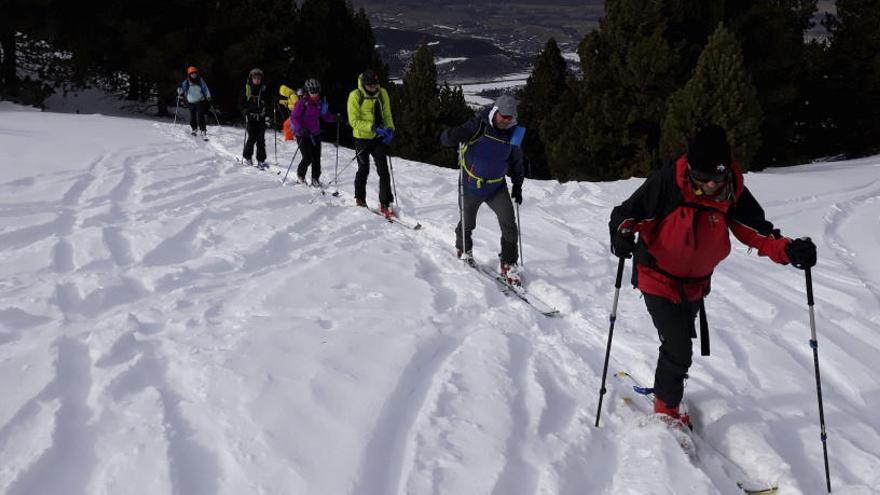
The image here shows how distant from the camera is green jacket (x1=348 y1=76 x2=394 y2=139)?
8719 mm

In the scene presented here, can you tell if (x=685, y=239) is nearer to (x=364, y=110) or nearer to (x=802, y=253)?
(x=802, y=253)

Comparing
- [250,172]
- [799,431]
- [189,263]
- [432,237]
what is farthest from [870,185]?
[189,263]

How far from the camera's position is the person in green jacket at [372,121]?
8.70 metres

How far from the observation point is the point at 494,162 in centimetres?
636

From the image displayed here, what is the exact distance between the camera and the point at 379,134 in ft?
28.8

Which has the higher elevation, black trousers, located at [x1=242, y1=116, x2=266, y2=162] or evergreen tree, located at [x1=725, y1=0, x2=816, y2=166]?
evergreen tree, located at [x1=725, y1=0, x2=816, y2=166]

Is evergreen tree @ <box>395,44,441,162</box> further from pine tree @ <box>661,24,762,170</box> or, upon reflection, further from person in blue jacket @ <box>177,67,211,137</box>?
person in blue jacket @ <box>177,67,211,137</box>

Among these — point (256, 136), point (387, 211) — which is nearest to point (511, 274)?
point (387, 211)

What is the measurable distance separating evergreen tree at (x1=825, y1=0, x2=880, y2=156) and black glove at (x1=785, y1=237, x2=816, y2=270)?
26.5 m

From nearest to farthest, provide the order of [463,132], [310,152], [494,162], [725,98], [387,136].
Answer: [463,132] → [494,162] → [387,136] → [310,152] → [725,98]

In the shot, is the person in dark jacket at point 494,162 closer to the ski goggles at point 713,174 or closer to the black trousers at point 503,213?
the black trousers at point 503,213

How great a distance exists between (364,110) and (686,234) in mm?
5960

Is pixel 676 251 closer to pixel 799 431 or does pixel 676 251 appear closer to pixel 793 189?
pixel 799 431

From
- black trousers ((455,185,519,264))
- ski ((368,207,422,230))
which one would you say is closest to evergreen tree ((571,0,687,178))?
ski ((368,207,422,230))
